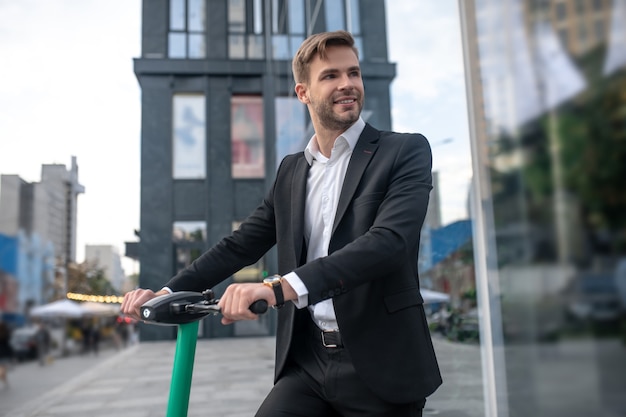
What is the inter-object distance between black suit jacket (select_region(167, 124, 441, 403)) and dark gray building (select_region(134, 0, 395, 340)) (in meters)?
15.3

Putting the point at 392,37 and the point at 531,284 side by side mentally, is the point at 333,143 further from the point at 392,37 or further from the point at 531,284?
the point at 392,37

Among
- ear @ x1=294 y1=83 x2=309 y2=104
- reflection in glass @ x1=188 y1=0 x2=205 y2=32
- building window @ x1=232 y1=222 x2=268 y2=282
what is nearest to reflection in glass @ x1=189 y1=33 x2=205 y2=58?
reflection in glass @ x1=188 y1=0 x2=205 y2=32

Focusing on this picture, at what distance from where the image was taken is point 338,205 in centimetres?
163

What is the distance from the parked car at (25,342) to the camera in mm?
7617

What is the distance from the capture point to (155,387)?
7.62 m

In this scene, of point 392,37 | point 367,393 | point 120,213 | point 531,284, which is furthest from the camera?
point 120,213

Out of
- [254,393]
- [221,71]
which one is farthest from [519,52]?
[221,71]

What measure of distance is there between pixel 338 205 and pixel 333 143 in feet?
0.93

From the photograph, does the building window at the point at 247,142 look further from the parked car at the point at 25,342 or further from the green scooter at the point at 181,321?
the green scooter at the point at 181,321

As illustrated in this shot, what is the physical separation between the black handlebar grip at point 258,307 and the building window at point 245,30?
726 inches

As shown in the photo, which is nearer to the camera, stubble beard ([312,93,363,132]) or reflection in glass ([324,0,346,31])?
stubble beard ([312,93,363,132])

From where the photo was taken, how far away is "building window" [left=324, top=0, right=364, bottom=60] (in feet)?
19.3

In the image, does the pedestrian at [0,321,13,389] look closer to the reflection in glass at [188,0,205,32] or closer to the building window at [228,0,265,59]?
the building window at [228,0,265,59]

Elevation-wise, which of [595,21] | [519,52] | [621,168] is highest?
[519,52]
